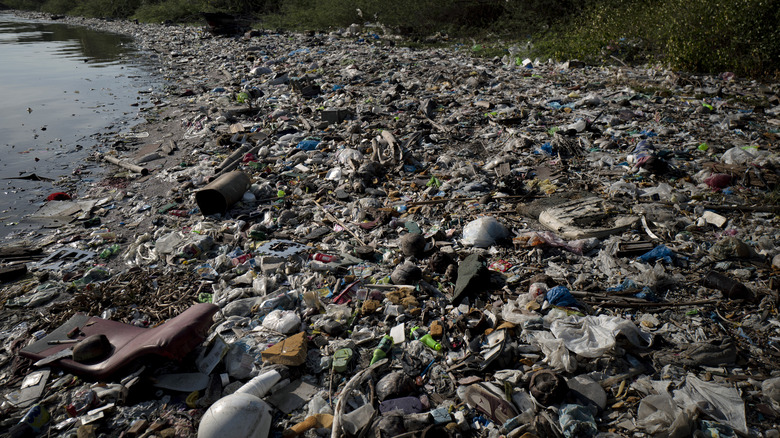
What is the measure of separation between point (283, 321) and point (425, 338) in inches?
36.2

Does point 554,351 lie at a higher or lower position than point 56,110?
lower

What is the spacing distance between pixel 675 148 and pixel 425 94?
157 inches

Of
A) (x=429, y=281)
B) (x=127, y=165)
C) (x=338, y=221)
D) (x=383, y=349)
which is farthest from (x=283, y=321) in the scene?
(x=127, y=165)

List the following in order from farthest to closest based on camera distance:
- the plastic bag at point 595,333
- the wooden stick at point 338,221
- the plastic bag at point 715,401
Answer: the wooden stick at point 338,221 < the plastic bag at point 595,333 < the plastic bag at point 715,401

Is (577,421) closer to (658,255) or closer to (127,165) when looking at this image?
(658,255)

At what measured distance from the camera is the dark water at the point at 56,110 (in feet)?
19.2

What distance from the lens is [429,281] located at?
3172 mm

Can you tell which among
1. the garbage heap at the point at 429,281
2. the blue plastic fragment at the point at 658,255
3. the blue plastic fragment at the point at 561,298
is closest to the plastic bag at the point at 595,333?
the garbage heap at the point at 429,281

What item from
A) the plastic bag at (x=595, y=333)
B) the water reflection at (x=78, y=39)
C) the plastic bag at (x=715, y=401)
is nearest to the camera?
the plastic bag at (x=715, y=401)

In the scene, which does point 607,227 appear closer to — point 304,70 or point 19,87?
point 304,70

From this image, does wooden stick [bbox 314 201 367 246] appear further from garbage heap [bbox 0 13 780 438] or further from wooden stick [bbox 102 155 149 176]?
wooden stick [bbox 102 155 149 176]

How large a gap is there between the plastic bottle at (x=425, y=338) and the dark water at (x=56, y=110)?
4.73 m

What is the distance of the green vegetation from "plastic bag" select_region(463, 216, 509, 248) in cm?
571

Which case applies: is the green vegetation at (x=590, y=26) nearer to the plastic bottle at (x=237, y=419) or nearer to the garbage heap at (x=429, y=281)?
the garbage heap at (x=429, y=281)
